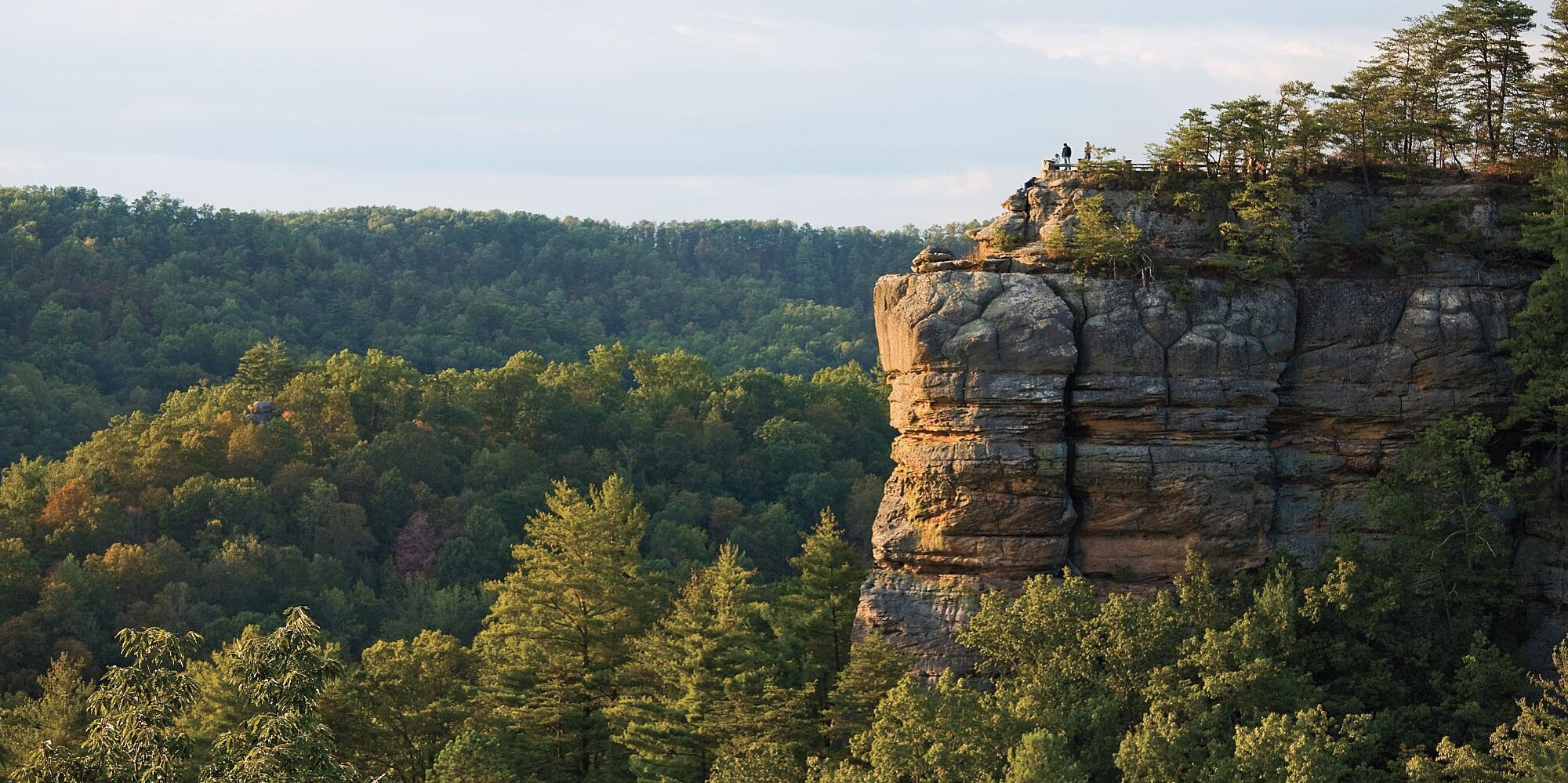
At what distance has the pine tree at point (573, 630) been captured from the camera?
41.6 m

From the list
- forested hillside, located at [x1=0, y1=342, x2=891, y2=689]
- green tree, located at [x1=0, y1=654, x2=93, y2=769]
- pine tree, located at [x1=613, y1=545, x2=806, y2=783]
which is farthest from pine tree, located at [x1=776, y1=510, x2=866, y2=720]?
forested hillside, located at [x1=0, y1=342, x2=891, y2=689]

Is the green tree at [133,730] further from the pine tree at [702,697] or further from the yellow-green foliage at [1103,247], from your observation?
the yellow-green foliage at [1103,247]

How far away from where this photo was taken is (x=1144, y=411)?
36.0 meters

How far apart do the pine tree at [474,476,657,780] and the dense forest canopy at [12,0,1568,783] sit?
10 centimetres

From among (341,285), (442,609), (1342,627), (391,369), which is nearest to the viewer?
(1342,627)

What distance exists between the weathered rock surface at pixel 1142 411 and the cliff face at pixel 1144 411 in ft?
0.12

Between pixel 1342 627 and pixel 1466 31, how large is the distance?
13.7 m

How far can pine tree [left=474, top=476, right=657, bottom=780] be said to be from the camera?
4156 cm

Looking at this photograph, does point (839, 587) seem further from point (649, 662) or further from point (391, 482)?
point (391, 482)

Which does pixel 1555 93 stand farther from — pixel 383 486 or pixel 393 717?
pixel 383 486

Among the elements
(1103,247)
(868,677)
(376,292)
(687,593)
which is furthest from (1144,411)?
(376,292)

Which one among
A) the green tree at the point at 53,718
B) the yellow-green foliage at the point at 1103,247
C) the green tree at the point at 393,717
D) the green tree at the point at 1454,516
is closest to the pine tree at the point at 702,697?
the green tree at the point at 393,717

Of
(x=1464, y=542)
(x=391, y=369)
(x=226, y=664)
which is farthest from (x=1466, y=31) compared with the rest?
(x=391, y=369)

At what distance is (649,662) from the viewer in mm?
40531
